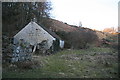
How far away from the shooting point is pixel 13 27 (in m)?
21.6

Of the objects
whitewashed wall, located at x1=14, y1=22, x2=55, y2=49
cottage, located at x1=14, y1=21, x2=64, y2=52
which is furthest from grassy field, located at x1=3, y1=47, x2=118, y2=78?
whitewashed wall, located at x1=14, y1=22, x2=55, y2=49

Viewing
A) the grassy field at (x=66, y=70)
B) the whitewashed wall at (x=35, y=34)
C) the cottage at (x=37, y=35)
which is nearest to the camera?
the grassy field at (x=66, y=70)

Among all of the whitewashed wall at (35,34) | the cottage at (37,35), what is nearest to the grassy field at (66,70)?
the cottage at (37,35)

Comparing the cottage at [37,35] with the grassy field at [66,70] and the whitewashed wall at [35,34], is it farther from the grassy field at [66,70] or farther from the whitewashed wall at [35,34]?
the grassy field at [66,70]

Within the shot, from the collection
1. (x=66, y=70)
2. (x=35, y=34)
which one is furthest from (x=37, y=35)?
(x=66, y=70)

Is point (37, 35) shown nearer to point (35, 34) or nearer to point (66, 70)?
point (35, 34)

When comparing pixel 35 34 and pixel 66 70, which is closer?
pixel 66 70

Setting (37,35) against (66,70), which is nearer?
(66,70)

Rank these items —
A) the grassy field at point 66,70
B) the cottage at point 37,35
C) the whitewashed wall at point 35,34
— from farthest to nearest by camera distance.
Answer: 1. the whitewashed wall at point 35,34
2. the cottage at point 37,35
3. the grassy field at point 66,70

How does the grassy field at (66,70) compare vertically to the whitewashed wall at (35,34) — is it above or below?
below

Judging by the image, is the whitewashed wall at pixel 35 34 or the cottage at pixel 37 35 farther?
the whitewashed wall at pixel 35 34

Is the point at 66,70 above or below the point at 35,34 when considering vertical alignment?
below

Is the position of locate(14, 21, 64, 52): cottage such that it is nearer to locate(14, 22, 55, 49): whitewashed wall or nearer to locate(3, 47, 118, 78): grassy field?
locate(14, 22, 55, 49): whitewashed wall

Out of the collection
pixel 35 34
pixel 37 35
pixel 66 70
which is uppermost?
pixel 35 34
